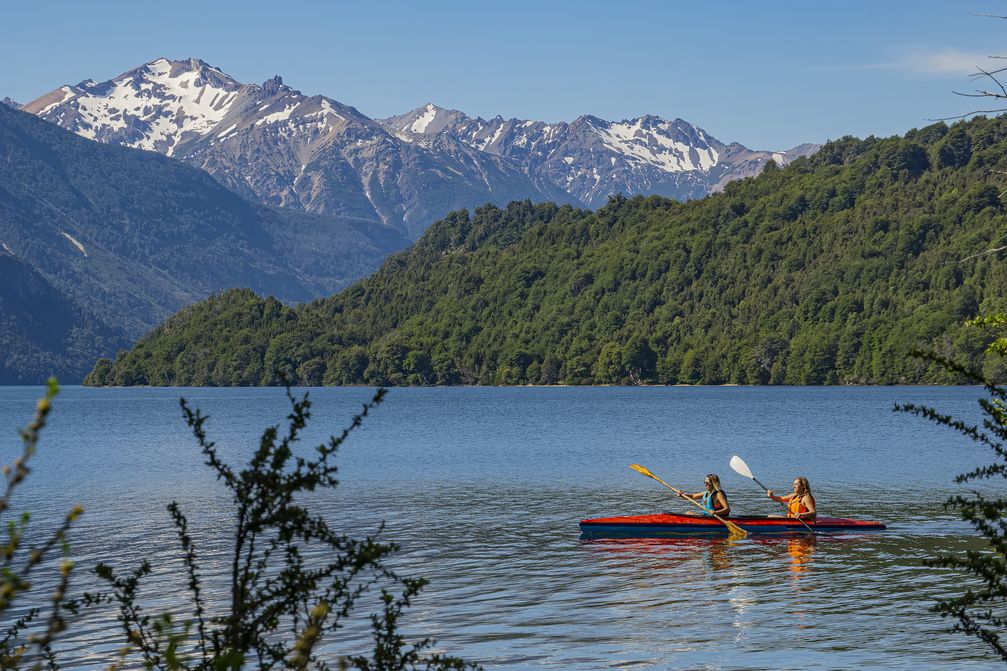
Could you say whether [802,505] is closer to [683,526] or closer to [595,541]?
[683,526]

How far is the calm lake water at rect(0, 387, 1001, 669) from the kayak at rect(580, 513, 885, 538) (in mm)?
378

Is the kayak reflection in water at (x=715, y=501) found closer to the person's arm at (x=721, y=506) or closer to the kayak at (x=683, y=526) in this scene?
the person's arm at (x=721, y=506)

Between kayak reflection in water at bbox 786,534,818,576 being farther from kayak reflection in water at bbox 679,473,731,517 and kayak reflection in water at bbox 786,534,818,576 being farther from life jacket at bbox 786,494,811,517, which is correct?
kayak reflection in water at bbox 679,473,731,517

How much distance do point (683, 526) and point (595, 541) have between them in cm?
268

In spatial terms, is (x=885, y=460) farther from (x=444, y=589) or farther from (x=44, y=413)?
(x=44, y=413)

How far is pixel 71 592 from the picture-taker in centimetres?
3166

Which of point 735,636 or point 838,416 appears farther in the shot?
point 838,416

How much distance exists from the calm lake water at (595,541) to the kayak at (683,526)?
38 cm

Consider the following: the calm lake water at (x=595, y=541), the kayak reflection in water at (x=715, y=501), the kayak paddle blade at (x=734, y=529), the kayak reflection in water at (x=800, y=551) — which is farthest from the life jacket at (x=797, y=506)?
the kayak reflection in water at (x=715, y=501)

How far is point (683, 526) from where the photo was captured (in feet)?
131

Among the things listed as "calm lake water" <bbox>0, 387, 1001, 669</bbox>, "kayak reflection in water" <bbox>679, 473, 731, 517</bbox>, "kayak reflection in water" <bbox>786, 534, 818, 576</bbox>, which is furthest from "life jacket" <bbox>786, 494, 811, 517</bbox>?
"kayak reflection in water" <bbox>679, 473, 731, 517</bbox>

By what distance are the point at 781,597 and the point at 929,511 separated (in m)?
19.0

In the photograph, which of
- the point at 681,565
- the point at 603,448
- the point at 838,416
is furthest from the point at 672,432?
the point at 681,565

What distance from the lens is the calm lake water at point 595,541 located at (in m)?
24.9
